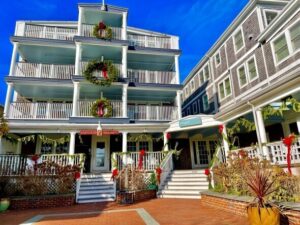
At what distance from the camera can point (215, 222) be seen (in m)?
6.21

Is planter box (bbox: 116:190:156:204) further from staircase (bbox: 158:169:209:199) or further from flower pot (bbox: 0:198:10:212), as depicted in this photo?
flower pot (bbox: 0:198:10:212)

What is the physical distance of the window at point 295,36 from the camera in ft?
36.8

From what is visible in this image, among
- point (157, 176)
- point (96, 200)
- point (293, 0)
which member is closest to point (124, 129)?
point (157, 176)

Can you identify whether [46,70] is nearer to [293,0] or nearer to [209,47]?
[209,47]

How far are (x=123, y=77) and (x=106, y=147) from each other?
5220 mm

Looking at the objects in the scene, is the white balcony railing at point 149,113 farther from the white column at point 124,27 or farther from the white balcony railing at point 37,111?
the white column at point 124,27

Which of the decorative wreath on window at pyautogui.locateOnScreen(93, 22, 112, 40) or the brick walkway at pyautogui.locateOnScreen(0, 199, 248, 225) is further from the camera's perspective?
the decorative wreath on window at pyautogui.locateOnScreen(93, 22, 112, 40)

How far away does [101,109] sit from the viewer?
1446 cm

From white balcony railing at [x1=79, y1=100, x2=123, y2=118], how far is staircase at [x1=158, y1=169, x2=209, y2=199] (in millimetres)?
5507

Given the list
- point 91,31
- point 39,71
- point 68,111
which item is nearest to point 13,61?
point 39,71

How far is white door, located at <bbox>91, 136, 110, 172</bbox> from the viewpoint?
15.0 meters

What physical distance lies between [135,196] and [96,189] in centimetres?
231

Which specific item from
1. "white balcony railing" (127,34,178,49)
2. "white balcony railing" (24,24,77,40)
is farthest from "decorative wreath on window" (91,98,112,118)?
"white balcony railing" (24,24,77,40)

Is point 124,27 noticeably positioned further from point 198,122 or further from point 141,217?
point 141,217
